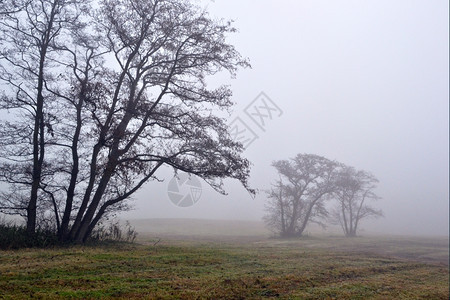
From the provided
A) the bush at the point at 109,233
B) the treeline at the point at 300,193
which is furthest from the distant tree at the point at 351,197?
the bush at the point at 109,233

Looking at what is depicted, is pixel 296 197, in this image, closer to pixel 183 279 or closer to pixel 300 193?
pixel 300 193

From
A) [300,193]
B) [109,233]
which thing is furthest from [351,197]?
[109,233]

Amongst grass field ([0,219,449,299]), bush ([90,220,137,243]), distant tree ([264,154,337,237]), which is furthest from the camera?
distant tree ([264,154,337,237])

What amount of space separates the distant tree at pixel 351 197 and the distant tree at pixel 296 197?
457cm

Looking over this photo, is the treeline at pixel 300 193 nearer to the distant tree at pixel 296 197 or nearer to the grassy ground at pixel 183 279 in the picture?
the distant tree at pixel 296 197

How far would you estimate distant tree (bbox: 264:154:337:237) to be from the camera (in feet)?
136

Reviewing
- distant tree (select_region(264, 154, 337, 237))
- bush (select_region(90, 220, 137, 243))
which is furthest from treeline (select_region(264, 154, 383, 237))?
bush (select_region(90, 220, 137, 243))

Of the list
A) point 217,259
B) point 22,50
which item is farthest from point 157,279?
point 22,50

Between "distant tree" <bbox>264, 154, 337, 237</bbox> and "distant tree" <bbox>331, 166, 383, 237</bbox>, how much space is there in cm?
457

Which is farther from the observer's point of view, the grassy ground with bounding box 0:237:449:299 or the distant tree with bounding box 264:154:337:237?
the distant tree with bounding box 264:154:337:237

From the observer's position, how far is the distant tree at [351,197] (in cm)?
4802

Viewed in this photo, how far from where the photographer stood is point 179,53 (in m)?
14.4

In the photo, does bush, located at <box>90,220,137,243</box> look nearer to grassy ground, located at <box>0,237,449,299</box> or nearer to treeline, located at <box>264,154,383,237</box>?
grassy ground, located at <box>0,237,449,299</box>

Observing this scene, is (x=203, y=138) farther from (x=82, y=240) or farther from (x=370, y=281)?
(x=370, y=281)
